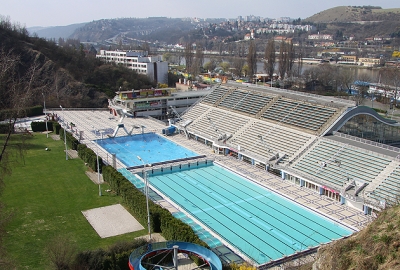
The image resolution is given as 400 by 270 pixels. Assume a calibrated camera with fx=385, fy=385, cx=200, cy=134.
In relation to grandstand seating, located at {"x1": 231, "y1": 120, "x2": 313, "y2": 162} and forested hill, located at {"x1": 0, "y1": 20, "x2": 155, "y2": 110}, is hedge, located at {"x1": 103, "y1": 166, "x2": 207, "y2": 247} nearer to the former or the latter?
grandstand seating, located at {"x1": 231, "y1": 120, "x2": 313, "y2": 162}

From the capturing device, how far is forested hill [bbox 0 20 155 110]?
6569 centimetres

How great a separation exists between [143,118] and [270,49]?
131 feet

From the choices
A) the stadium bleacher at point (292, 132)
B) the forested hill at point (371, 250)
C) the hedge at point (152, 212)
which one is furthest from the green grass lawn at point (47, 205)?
the stadium bleacher at point (292, 132)

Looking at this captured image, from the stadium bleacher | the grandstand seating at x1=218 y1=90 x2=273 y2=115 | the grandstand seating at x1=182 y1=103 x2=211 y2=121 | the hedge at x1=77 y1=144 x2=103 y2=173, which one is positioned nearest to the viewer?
the stadium bleacher

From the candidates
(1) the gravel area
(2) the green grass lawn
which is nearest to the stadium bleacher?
(1) the gravel area

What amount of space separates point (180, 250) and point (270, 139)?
19.8 meters

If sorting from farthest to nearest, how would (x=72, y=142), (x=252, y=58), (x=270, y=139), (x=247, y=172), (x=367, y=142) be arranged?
(x=252, y=58), (x=72, y=142), (x=270, y=139), (x=247, y=172), (x=367, y=142)

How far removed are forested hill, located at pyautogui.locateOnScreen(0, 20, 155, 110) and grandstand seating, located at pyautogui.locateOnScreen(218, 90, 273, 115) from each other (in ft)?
98.3

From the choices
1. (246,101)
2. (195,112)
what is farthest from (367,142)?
(195,112)

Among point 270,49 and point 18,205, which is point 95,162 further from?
point 270,49

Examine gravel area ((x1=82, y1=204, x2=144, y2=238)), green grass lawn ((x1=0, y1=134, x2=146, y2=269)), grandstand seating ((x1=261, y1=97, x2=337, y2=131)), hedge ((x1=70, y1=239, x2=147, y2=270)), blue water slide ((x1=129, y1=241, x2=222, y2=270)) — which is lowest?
A: gravel area ((x1=82, y1=204, x2=144, y2=238))

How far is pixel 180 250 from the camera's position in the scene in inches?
Answer: 736

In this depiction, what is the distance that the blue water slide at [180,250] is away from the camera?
1762cm

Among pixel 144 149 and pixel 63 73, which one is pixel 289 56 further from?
pixel 144 149
